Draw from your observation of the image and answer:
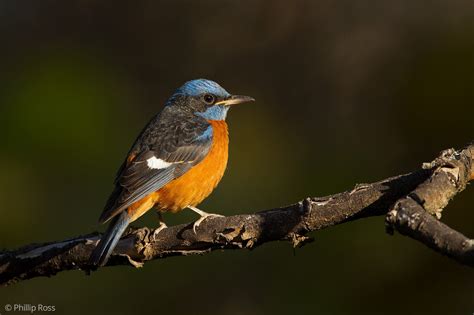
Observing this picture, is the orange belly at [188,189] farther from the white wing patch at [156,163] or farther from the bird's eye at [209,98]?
the bird's eye at [209,98]

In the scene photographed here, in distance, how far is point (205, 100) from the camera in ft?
23.1

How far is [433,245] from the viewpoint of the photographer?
10.0ft

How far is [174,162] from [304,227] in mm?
2013

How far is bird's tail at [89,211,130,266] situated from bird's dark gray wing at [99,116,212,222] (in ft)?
0.54

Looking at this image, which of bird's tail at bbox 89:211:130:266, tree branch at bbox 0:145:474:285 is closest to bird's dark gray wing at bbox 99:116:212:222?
bird's tail at bbox 89:211:130:266

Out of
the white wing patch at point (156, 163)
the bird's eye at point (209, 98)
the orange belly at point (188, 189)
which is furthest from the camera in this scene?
the bird's eye at point (209, 98)

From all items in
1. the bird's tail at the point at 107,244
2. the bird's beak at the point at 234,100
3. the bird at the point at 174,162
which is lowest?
the bird's tail at the point at 107,244

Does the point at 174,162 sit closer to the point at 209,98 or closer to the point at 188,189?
the point at 188,189

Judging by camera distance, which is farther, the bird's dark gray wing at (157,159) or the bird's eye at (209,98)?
the bird's eye at (209,98)

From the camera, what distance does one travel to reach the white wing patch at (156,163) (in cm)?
596

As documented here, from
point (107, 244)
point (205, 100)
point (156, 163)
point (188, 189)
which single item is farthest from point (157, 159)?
point (107, 244)

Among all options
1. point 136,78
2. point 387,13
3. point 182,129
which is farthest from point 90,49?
point 387,13

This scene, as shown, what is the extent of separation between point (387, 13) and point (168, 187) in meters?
4.50

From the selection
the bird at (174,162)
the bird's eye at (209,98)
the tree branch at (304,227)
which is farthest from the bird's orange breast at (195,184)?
the bird's eye at (209,98)
